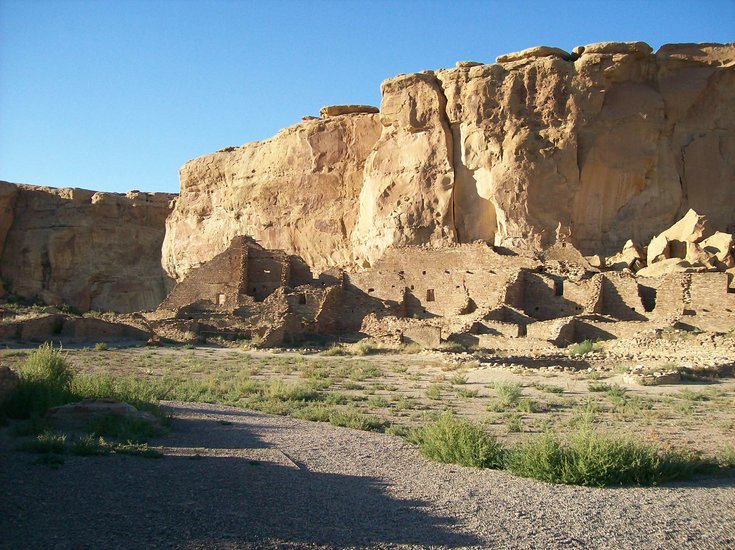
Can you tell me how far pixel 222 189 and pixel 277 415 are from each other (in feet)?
115

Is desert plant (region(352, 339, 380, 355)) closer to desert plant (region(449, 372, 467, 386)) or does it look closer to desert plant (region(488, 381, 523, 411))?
desert plant (region(449, 372, 467, 386))

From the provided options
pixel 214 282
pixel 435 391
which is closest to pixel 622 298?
pixel 435 391

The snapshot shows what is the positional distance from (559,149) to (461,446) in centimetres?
2586

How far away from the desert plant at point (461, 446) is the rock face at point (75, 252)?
44.6 m

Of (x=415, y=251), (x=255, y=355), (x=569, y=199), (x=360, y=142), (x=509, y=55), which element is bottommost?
(x=255, y=355)

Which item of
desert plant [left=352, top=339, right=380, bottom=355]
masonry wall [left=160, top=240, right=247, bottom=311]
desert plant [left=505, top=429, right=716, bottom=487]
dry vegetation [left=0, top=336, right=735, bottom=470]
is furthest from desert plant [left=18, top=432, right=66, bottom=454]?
masonry wall [left=160, top=240, right=247, bottom=311]

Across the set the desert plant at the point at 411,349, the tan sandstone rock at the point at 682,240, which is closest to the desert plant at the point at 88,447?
the desert plant at the point at 411,349

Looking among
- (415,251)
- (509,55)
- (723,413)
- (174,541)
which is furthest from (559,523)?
(509,55)

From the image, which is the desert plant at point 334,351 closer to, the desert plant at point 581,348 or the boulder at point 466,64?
the desert plant at point 581,348

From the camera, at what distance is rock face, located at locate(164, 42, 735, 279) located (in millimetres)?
31094

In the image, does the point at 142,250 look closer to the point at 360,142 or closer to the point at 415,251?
the point at 360,142

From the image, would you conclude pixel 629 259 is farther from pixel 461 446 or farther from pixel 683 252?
pixel 461 446

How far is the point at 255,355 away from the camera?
1928 cm

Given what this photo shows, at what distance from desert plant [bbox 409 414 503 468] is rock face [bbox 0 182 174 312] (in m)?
44.6
